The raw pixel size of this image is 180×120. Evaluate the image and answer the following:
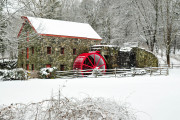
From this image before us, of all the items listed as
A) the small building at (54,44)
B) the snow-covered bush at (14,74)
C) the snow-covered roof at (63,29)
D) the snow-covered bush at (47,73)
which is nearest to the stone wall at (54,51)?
the small building at (54,44)

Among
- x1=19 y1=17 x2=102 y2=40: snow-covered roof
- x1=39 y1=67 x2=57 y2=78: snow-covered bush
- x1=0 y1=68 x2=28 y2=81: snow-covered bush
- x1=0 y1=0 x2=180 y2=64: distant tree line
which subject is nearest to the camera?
x1=0 y1=68 x2=28 y2=81: snow-covered bush

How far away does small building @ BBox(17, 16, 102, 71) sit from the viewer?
19.7 metres

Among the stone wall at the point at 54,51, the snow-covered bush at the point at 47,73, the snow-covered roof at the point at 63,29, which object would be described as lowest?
the snow-covered bush at the point at 47,73

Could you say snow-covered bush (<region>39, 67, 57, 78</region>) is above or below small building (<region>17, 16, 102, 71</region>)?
below

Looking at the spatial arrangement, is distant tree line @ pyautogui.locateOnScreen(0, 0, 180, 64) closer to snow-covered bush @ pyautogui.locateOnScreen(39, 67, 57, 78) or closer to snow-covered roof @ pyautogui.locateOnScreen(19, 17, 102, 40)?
snow-covered roof @ pyautogui.locateOnScreen(19, 17, 102, 40)

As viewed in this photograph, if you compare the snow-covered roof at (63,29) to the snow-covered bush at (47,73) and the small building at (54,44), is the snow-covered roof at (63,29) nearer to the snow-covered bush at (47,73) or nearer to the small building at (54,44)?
the small building at (54,44)

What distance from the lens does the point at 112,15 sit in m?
32.0

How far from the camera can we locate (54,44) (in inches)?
801

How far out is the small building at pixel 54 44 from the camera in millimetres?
19688

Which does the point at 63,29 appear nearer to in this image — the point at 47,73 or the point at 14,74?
the point at 47,73

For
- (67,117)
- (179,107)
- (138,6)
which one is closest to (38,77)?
(179,107)

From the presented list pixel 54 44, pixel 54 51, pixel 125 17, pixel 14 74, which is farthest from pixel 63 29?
pixel 125 17

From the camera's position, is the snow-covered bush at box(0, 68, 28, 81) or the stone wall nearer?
the snow-covered bush at box(0, 68, 28, 81)

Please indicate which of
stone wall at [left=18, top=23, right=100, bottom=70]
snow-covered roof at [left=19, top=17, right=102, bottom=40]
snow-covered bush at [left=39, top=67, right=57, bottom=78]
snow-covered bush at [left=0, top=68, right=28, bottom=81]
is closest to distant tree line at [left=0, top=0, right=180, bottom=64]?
snow-covered roof at [left=19, top=17, right=102, bottom=40]
